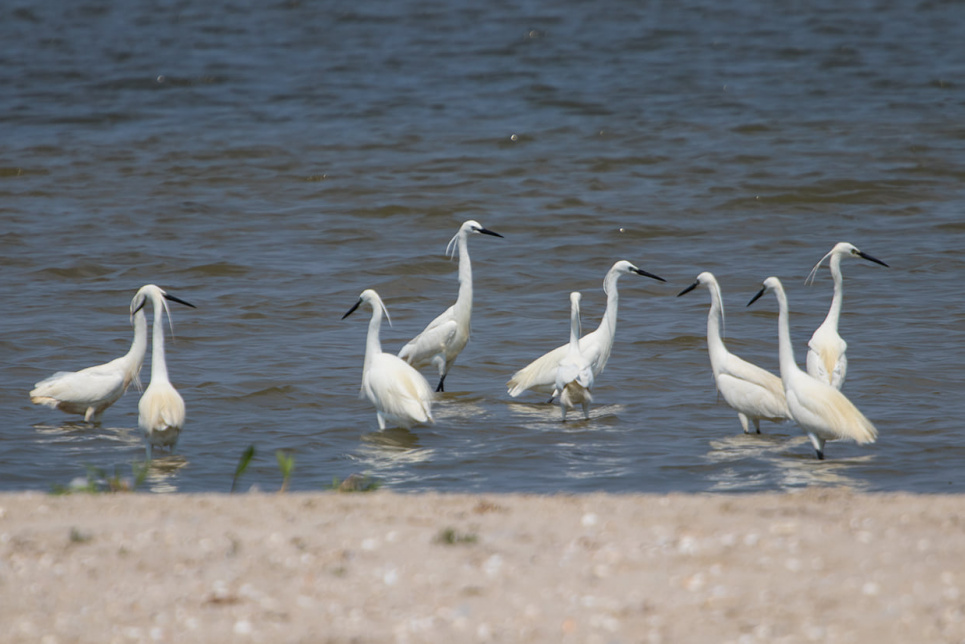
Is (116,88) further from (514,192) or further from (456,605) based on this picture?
(456,605)

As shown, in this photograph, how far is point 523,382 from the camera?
8.99 meters

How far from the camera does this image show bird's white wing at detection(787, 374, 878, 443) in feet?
22.9

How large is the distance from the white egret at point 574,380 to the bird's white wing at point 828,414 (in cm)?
156

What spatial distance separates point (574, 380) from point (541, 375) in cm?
60

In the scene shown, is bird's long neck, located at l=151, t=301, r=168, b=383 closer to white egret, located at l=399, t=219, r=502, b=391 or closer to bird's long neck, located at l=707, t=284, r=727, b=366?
white egret, located at l=399, t=219, r=502, b=391

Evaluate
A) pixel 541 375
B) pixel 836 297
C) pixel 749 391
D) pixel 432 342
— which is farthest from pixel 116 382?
pixel 836 297

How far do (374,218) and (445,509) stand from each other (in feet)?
38.1

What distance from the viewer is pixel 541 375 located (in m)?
8.85

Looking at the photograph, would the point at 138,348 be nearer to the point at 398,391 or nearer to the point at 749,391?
the point at 398,391

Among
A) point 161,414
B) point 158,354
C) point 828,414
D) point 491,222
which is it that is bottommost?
point 828,414

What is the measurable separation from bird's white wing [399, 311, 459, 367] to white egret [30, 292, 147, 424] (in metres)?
2.37

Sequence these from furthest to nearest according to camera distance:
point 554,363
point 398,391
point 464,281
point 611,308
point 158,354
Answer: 1. point 464,281
2. point 611,308
3. point 554,363
4. point 398,391
5. point 158,354

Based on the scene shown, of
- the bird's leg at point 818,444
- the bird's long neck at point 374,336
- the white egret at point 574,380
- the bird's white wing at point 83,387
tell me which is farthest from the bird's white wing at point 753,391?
the bird's white wing at point 83,387

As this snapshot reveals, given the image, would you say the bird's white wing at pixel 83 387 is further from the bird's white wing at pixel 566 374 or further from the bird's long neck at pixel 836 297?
the bird's long neck at pixel 836 297
